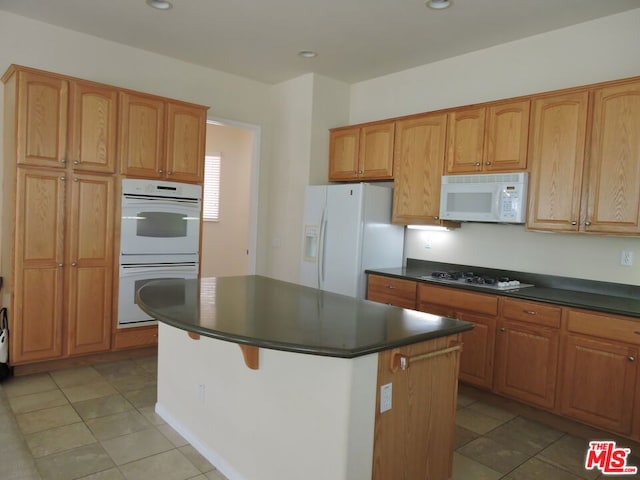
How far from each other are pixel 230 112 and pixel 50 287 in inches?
101

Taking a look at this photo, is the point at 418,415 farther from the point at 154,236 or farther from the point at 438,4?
the point at 154,236

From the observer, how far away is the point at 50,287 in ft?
11.8

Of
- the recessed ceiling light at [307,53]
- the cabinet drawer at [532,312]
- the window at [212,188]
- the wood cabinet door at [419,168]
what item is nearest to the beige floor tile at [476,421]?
the cabinet drawer at [532,312]

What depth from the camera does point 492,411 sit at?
3350 mm

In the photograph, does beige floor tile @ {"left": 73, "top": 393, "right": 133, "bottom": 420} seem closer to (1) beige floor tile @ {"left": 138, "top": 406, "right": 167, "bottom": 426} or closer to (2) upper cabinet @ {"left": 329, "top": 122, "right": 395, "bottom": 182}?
(1) beige floor tile @ {"left": 138, "top": 406, "right": 167, "bottom": 426}

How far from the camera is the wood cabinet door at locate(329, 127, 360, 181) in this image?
4.76 meters

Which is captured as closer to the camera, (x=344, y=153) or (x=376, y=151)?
(x=376, y=151)

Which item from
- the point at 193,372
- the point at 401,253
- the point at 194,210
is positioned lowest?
the point at 193,372

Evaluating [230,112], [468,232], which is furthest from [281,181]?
[468,232]

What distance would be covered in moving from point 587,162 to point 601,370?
4.42 feet

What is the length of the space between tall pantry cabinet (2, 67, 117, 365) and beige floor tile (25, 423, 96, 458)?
102cm

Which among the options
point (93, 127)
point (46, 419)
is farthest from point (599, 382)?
point (93, 127)

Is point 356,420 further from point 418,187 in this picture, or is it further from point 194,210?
point 194,210

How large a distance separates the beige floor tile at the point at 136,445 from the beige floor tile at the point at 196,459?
0.09m
